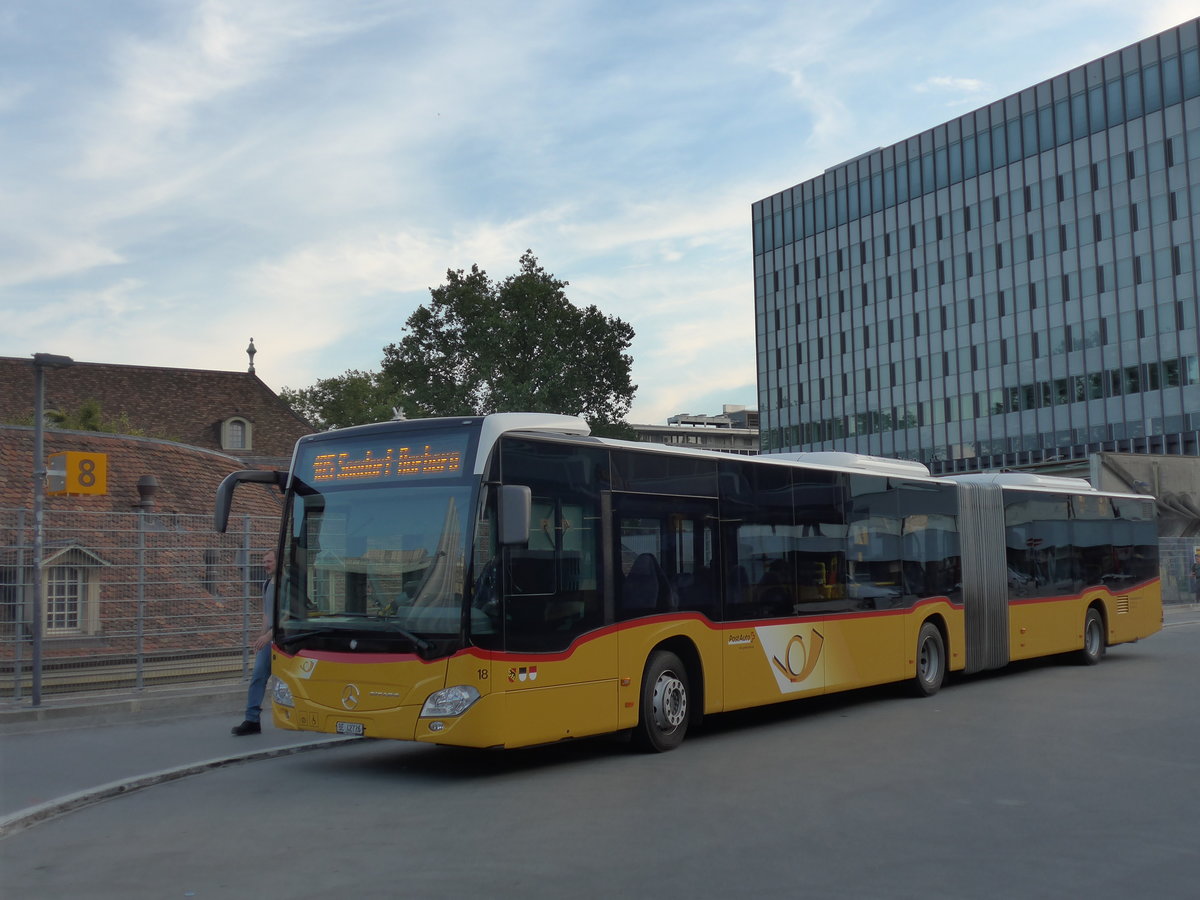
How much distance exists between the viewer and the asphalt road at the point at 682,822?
22.0ft

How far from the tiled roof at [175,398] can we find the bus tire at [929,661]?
47.9 metres

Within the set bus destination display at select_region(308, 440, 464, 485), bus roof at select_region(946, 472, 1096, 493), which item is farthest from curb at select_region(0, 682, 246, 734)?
bus roof at select_region(946, 472, 1096, 493)

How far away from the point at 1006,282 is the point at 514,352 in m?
32.5

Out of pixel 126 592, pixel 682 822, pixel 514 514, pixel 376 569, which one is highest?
pixel 514 514

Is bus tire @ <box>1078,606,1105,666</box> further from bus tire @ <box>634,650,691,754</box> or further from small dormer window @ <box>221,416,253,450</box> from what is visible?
small dormer window @ <box>221,416,253,450</box>

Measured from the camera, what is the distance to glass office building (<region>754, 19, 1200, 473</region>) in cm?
6819

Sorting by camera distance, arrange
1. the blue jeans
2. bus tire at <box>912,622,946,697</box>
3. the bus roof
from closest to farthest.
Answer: the blue jeans
bus tire at <box>912,622,946,697</box>
the bus roof

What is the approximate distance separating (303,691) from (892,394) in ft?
261

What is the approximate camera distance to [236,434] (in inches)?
2516

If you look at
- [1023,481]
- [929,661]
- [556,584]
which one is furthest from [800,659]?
[1023,481]

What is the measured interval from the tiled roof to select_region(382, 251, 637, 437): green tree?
6.65 meters

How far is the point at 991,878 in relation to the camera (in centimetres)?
668

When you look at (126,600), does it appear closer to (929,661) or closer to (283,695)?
(283,695)

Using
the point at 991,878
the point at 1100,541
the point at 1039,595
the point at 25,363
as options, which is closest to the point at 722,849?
the point at 991,878
